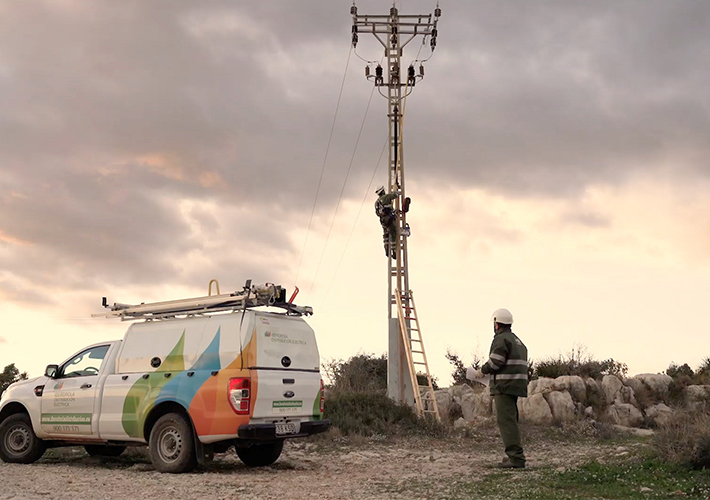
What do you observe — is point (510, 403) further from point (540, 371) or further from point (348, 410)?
point (540, 371)

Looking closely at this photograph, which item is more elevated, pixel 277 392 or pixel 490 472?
pixel 277 392

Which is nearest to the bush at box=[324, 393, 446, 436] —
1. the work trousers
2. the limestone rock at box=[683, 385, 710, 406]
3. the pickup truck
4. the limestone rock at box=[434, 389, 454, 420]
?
the limestone rock at box=[434, 389, 454, 420]

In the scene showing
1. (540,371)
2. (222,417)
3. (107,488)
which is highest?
(540,371)

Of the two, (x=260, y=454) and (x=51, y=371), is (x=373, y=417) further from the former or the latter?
(x=51, y=371)

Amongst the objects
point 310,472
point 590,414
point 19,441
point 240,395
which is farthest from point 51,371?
point 590,414

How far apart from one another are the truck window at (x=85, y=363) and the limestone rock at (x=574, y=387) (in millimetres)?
12851

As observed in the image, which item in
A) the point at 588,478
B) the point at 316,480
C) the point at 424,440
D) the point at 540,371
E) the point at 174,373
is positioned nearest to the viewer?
the point at 588,478

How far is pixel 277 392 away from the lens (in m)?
11.5

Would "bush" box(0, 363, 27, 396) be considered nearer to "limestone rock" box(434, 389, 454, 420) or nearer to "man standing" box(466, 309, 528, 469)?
"limestone rock" box(434, 389, 454, 420)

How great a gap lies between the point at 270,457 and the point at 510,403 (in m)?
4.15

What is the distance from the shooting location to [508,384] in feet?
38.4

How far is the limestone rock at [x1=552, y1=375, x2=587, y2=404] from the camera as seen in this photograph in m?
21.1

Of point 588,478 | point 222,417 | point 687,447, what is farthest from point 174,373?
point 687,447

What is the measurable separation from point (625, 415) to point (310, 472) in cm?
1240
